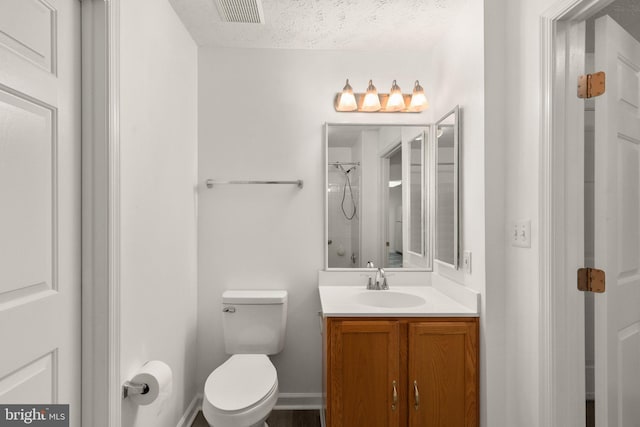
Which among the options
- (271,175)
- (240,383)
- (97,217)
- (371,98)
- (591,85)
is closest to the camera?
(97,217)

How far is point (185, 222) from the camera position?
2.25 meters

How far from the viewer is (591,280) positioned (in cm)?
144

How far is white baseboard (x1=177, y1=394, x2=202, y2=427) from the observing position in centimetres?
223

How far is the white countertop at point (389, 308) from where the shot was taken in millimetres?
1829

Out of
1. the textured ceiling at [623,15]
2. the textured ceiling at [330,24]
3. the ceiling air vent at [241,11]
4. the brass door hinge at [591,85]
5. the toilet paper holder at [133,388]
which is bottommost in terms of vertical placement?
the toilet paper holder at [133,388]

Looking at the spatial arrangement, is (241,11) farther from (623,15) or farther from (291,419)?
(291,419)

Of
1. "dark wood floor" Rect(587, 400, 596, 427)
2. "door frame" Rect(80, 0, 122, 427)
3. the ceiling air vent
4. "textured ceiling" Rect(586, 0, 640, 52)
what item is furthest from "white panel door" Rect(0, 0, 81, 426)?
"dark wood floor" Rect(587, 400, 596, 427)

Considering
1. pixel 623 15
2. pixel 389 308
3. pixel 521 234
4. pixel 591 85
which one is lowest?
pixel 389 308

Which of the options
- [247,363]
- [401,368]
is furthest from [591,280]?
[247,363]

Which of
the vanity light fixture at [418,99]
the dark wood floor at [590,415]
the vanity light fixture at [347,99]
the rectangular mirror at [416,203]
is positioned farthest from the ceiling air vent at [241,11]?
the dark wood floor at [590,415]

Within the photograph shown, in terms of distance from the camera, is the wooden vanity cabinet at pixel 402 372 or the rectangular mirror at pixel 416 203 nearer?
the wooden vanity cabinet at pixel 402 372

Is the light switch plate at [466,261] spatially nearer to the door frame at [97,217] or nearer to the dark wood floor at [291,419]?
the dark wood floor at [291,419]

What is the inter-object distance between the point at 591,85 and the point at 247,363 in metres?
2.00

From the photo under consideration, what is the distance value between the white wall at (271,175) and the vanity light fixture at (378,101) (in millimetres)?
80
